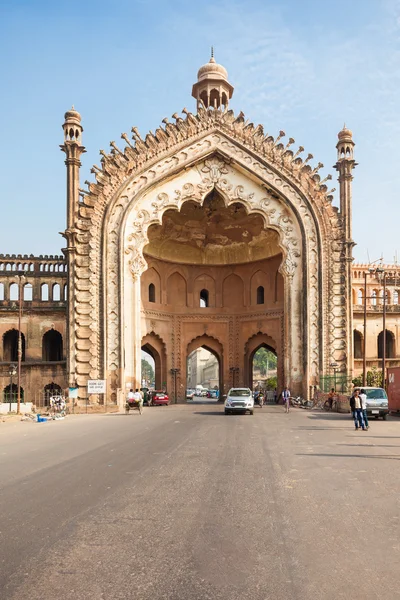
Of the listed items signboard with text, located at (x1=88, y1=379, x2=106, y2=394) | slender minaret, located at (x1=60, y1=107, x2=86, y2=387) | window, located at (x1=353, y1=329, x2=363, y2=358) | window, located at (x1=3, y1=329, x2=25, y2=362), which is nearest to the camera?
signboard with text, located at (x1=88, y1=379, x2=106, y2=394)

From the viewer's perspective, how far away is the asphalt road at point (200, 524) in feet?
15.1

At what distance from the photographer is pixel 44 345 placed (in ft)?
122

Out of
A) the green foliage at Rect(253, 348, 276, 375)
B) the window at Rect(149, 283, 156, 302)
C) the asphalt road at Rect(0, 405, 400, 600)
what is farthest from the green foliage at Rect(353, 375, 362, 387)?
the green foliage at Rect(253, 348, 276, 375)

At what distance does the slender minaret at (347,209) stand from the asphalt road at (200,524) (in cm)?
2070

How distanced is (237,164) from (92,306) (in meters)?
11.6

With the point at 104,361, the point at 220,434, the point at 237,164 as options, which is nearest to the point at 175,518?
the point at 220,434

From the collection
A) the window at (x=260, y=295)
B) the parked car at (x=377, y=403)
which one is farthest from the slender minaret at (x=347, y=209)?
the window at (x=260, y=295)

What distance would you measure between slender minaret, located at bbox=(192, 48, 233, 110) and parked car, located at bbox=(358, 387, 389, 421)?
24810 millimetres

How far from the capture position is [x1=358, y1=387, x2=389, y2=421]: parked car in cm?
2402

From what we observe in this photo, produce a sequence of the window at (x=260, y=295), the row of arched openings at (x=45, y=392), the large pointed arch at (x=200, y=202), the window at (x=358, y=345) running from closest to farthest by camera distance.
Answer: the large pointed arch at (x=200, y=202) < the row of arched openings at (x=45, y=392) < the window at (x=358, y=345) < the window at (x=260, y=295)

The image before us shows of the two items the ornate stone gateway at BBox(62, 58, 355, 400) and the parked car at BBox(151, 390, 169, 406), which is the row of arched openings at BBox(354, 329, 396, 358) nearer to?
the ornate stone gateway at BBox(62, 58, 355, 400)

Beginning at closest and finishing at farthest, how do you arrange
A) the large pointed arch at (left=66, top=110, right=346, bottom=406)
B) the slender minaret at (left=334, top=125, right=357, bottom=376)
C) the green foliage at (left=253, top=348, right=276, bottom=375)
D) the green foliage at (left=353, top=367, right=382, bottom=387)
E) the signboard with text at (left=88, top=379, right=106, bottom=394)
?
1. the signboard with text at (left=88, top=379, right=106, bottom=394)
2. the large pointed arch at (left=66, top=110, right=346, bottom=406)
3. the slender minaret at (left=334, top=125, right=357, bottom=376)
4. the green foliage at (left=353, top=367, right=382, bottom=387)
5. the green foliage at (left=253, top=348, right=276, bottom=375)

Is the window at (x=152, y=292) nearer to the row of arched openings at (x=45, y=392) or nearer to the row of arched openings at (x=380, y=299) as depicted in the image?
the row of arched openings at (x=45, y=392)

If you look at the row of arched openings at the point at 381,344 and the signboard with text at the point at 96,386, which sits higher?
the row of arched openings at the point at 381,344
